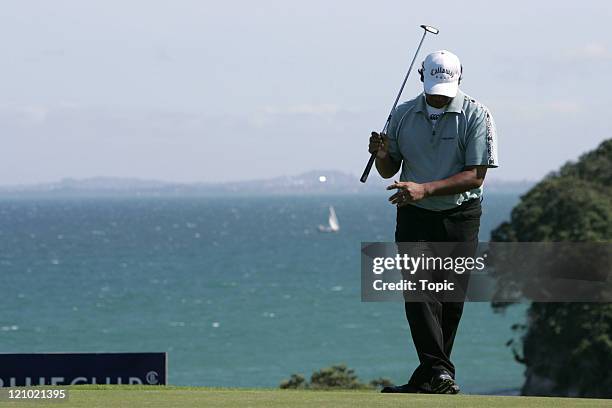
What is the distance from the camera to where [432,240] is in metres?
→ 7.90

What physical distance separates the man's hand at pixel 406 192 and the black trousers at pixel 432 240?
0.33 metres

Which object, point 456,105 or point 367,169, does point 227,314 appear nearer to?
point 367,169

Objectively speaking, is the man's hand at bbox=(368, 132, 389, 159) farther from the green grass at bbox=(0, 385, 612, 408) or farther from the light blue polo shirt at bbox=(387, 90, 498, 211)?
the green grass at bbox=(0, 385, 612, 408)

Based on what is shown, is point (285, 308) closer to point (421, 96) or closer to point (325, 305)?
point (325, 305)

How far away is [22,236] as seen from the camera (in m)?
180

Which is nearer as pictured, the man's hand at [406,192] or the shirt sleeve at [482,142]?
the man's hand at [406,192]

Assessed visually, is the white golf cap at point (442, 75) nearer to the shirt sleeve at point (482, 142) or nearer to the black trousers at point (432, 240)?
the shirt sleeve at point (482, 142)

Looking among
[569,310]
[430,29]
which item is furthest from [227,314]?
[430,29]

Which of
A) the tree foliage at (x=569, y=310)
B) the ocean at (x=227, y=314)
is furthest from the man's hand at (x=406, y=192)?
the ocean at (x=227, y=314)

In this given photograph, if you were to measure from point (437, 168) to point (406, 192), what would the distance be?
380 mm

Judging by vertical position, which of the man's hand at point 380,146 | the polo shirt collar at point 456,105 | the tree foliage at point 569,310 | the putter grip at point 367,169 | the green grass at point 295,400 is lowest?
the green grass at point 295,400

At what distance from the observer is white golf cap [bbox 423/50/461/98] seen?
7648mm

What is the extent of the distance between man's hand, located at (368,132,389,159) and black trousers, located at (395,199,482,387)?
0.35 m

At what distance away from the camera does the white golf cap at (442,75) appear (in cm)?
765
